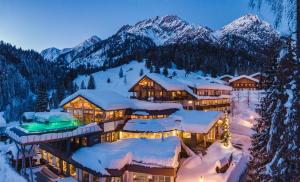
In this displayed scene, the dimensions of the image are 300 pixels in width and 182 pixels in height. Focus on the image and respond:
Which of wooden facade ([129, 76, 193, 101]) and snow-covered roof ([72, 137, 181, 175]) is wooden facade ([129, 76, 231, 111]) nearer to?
wooden facade ([129, 76, 193, 101])

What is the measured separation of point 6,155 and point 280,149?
41.8 metres

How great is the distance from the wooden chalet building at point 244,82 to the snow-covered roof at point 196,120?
5441 cm

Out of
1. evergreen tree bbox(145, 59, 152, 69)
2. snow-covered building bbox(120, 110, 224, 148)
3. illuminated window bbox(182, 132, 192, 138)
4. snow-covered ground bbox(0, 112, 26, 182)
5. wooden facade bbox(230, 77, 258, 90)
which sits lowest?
snow-covered ground bbox(0, 112, 26, 182)

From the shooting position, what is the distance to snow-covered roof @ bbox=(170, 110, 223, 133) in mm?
38531

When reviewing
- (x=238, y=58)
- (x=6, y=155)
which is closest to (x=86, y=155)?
(x=6, y=155)

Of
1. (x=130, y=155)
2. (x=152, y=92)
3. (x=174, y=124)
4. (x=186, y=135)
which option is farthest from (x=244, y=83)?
(x=130, y=155)

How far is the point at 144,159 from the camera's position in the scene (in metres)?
30.5

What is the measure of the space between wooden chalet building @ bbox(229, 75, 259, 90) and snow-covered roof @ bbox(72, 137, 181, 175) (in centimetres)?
6664

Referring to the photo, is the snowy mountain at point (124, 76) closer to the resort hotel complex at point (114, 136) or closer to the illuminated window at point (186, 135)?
the resort hotel complex at point (114, 136)

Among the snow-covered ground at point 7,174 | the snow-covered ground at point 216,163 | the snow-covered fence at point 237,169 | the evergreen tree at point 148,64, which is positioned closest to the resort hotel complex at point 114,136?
the snow-covered ground at point 7,174

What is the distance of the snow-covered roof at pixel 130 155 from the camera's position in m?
29.4

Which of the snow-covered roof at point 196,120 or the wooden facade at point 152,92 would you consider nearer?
the snow-covered roof at point 196,120

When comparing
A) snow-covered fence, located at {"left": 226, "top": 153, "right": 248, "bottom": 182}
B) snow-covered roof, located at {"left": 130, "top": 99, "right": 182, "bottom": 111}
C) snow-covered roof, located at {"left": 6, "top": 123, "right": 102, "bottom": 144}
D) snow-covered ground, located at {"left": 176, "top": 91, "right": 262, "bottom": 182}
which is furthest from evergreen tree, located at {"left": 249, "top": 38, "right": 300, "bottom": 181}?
snow-covered roof, located at {"left": 130, "top": 99, "right": 182, "bottom": 111}

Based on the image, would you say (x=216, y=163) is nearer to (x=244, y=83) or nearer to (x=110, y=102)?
(x=110, y=102)
